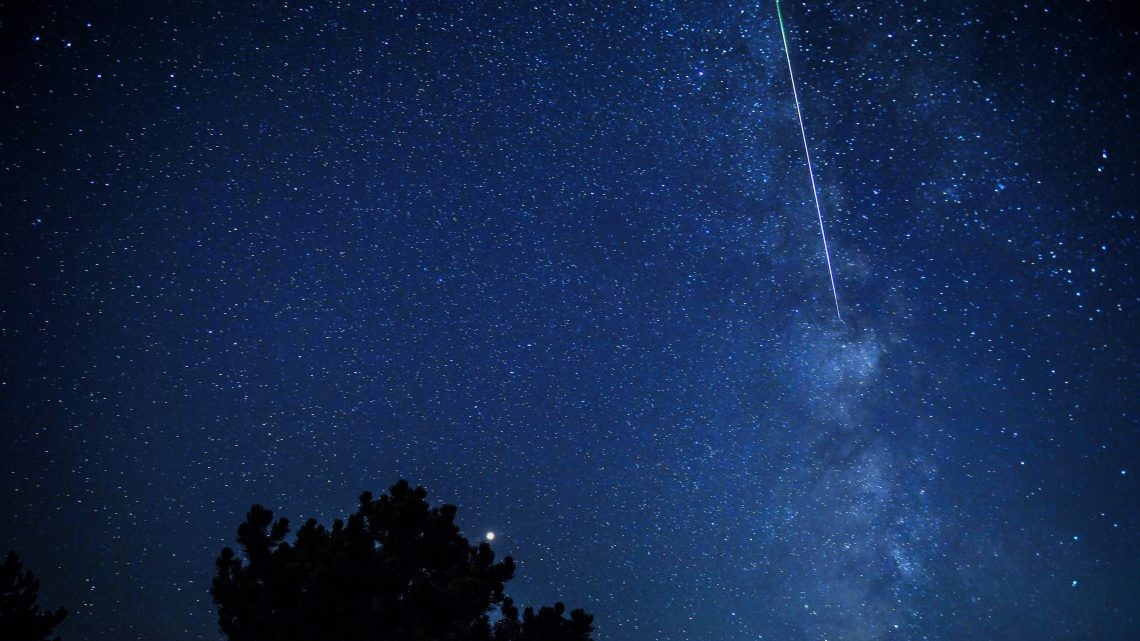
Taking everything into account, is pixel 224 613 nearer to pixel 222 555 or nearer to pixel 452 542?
pixel 222 555

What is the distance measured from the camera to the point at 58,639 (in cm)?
665

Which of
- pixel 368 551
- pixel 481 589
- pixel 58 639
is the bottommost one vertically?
pixel 58 639

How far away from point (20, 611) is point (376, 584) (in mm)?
7117

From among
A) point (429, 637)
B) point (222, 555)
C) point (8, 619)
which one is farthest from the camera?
point (8, 619)

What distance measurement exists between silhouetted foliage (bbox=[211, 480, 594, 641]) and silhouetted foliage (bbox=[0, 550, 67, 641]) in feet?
17.3

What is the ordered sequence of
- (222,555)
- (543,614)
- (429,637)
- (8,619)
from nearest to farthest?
(429,637) → (222,555) → (543,614) → (8,619)

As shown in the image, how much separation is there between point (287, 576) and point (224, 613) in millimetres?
867

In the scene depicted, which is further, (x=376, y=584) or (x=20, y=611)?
(x=20, y=611)

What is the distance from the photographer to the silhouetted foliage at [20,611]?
6.58 metres

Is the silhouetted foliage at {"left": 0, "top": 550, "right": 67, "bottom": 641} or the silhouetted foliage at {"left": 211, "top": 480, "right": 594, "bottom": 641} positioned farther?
the silhouetted foliage at {"left": 0, "top": 550, "right": 67, "bottom": 641}

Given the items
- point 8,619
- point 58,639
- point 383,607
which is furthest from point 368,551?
point 8,619

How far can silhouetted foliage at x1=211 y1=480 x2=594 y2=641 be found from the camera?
4.42 metres

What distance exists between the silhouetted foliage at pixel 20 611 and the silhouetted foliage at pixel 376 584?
17.3 feet

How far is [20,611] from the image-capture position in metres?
6.83
